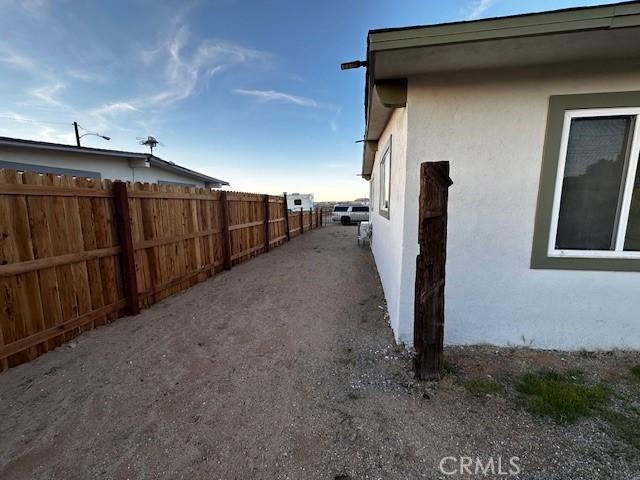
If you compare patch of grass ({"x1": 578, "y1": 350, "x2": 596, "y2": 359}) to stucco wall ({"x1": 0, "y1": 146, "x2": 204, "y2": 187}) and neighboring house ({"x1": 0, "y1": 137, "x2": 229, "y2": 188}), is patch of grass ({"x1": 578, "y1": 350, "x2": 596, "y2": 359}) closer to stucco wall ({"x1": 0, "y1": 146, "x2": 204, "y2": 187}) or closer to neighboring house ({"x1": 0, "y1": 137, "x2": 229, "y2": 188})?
neighboring house ({"x1": 0, "y1": 137, "x2": 229, "y2": 188})

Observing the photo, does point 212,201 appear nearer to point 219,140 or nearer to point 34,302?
point 34,302

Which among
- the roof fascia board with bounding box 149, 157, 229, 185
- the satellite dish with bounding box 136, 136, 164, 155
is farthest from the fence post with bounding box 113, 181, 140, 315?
the satellite dish with bounding box 136, 136, 164, 155

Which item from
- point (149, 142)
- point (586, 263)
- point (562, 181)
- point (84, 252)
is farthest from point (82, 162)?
point (586, 263)

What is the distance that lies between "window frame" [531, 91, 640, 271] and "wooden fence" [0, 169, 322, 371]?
17.1 feet

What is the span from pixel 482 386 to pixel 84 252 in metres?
4.61

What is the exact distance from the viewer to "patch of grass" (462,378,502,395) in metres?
2.05

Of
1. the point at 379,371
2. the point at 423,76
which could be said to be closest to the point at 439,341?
the point at 379,371

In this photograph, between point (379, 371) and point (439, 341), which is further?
point (379, 371)

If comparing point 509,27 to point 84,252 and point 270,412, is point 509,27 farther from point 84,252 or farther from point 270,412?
point 84,252

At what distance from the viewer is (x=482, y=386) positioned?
2109 millimetres

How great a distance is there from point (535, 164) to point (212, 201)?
5825 mm

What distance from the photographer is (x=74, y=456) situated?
1.54 m

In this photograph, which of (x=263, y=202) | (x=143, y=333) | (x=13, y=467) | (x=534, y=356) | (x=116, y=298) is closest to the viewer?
(x=13, y=467)

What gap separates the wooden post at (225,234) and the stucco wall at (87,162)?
5730mm
